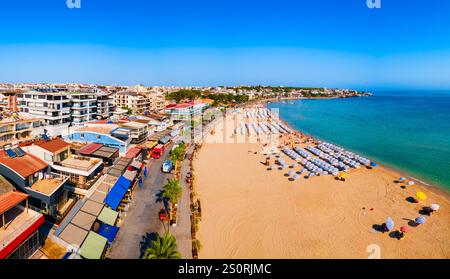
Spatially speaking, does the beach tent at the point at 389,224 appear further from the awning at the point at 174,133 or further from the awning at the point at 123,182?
the awning at the point at 174,133

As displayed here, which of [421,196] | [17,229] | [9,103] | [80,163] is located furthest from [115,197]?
[9,103]

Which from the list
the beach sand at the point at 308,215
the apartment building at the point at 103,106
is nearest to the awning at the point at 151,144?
the beach sand at the point at 308,215

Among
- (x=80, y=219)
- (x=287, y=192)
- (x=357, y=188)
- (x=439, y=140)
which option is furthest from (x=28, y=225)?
(x=439, y=140)

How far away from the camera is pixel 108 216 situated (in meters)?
17.5

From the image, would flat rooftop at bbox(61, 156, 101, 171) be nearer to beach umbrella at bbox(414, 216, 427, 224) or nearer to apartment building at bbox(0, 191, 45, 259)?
apartment building at bbox(0, 191, 45, 259)

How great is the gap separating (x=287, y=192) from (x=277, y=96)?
522ft

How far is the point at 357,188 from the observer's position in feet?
93.2

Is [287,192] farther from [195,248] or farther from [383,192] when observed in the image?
[195,248]

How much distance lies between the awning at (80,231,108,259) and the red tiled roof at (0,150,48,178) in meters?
5.49

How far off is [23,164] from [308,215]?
820 inches

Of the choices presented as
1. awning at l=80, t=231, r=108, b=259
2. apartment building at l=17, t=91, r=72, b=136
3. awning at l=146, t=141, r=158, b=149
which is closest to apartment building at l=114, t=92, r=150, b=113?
apartment building at l=17, t=91, r=72, b=136

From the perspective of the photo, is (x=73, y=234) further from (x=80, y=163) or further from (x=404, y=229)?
(x=404, y=229)

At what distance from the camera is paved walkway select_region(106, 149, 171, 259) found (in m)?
15.5
